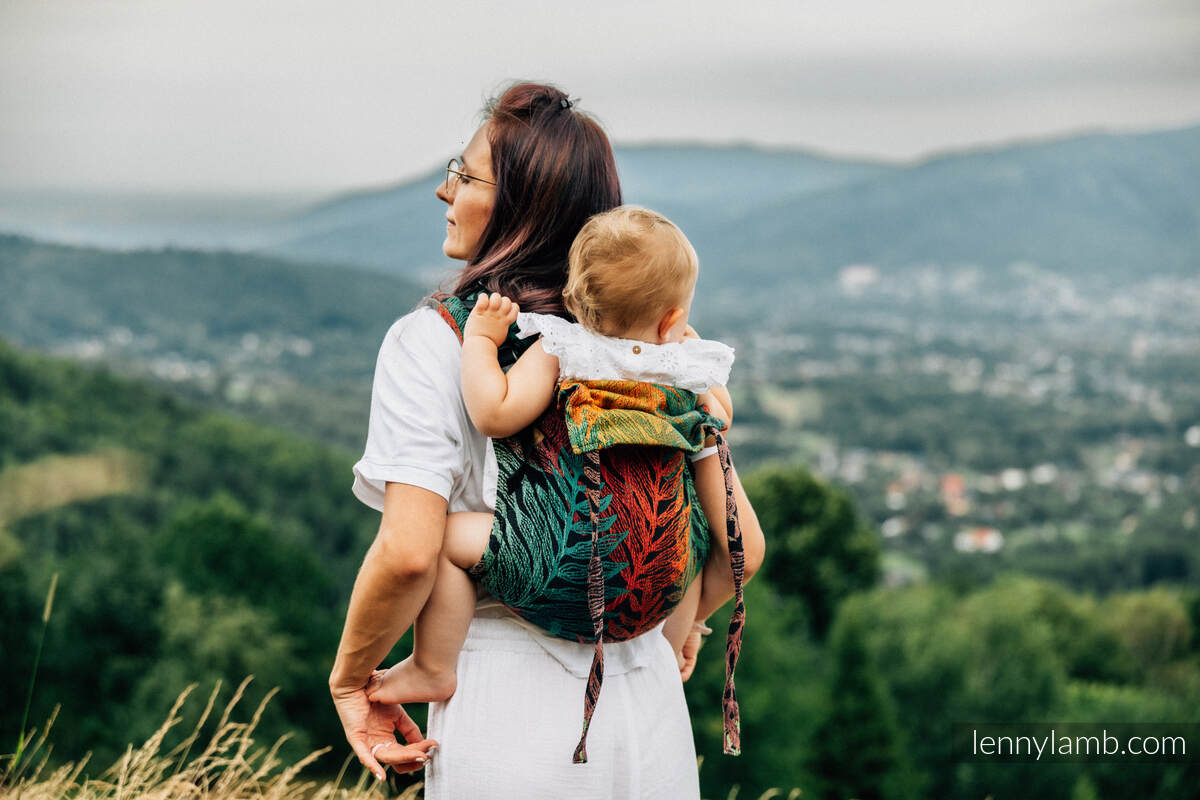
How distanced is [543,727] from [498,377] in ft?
1.77

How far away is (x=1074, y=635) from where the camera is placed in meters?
31.8

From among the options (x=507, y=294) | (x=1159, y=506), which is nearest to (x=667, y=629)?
(x=507, y=294)

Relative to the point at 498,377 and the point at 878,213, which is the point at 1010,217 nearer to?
the point at 878,213

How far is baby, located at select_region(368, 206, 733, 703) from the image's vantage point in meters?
1.62

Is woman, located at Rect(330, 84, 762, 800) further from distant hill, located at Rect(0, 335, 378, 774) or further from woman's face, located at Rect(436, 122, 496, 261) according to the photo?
distant hill, located at Rect(0, 335, 378, 774)

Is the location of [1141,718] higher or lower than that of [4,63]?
lower

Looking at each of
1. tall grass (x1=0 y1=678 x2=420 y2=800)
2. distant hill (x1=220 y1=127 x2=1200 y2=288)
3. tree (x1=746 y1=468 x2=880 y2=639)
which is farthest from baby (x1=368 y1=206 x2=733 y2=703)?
distant hill (x1=220 y1=127 x2=1200 y2=288)

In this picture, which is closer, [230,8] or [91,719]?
[91,719]

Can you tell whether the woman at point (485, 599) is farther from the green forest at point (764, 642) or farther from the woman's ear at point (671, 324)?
the green forest at point (764, 642)

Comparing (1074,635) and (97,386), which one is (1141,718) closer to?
(1074,635)

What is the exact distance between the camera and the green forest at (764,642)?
66.7 ft

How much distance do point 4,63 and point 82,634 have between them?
288 feet

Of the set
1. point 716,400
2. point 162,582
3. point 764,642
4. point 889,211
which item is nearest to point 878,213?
point 889,211

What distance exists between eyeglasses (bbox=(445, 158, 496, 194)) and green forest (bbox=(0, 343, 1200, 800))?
51.9 ft
